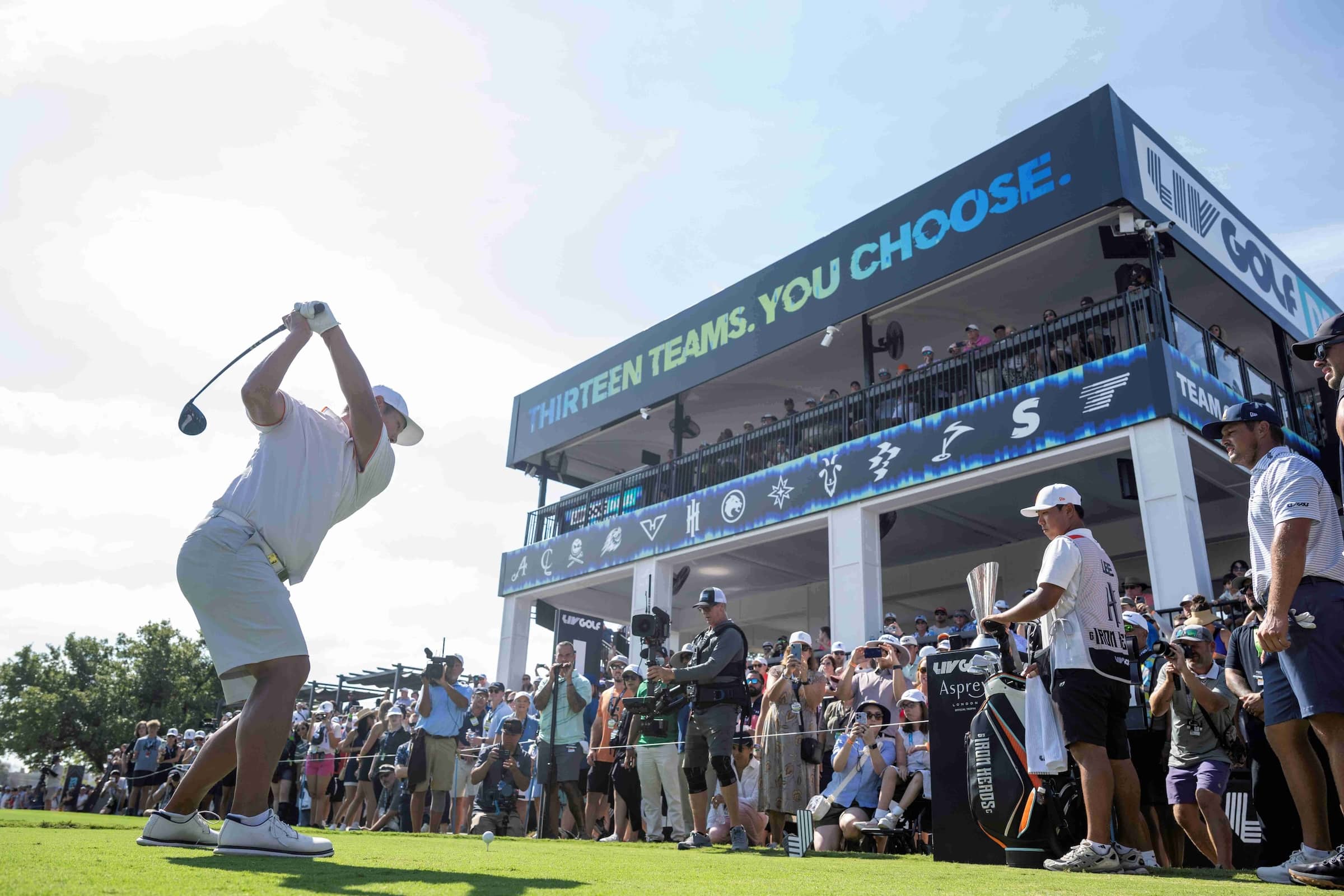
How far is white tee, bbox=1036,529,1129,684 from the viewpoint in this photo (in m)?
4.18

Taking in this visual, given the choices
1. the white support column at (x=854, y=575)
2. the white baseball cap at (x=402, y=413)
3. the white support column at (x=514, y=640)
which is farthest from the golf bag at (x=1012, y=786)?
the white support column at (x=514, y=640)

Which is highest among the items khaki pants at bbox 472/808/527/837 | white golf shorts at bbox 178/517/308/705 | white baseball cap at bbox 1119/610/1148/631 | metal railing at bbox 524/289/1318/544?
metal railing at bbox 524/289/1318/544

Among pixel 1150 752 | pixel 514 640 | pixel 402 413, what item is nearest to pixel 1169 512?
pixel 1150 752

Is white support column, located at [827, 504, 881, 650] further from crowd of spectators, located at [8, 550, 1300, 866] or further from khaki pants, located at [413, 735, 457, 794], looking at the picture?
khaki pants, located at [413, 735, 457, 794]

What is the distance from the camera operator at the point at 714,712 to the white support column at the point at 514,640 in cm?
1473

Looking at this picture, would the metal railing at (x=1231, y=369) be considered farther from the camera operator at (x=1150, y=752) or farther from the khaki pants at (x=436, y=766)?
the khaki pants at (x=436, y=766)

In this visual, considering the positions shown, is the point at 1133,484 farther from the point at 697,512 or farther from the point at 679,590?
the point at 679,590

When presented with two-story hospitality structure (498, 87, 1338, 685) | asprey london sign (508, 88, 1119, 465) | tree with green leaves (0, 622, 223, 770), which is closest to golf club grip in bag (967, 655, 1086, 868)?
two-story hospitality structure (498, 87, 1338, 685)

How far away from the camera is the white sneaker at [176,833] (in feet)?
11.2

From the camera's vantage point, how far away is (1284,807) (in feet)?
16.3

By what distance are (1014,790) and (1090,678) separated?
874mm

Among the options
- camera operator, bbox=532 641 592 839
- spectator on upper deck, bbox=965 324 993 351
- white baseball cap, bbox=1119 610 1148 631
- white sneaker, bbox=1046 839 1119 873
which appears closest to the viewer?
white sneaker, bbox=1046 839 1119 873

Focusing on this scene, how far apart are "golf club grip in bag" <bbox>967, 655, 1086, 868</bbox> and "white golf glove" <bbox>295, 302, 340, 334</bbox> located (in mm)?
3593

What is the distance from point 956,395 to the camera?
44.3ft
